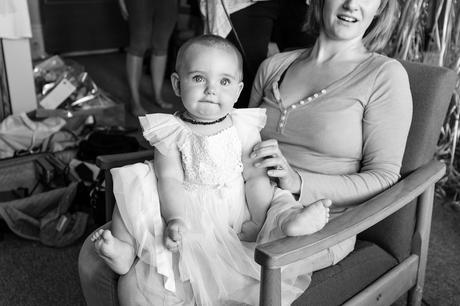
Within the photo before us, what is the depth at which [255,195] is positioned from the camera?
1.36m

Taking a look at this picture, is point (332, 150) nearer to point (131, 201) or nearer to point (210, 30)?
point (131, 201)

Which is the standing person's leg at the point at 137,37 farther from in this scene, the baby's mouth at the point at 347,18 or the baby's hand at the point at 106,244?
the baby's hand at the point at 106,244

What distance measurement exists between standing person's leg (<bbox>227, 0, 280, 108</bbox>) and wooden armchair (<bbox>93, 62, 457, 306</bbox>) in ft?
2.19

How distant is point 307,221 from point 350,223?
4.6 inches

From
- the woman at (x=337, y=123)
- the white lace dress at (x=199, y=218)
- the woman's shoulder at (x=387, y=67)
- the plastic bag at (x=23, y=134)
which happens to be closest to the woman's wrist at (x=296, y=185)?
the woman at (x=337, y=123)

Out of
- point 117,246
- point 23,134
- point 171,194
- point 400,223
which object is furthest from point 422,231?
point 23,134

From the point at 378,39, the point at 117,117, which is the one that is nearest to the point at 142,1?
the point at 117,117

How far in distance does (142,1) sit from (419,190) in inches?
94.2

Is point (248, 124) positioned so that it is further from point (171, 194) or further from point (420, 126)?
point (420, 126)

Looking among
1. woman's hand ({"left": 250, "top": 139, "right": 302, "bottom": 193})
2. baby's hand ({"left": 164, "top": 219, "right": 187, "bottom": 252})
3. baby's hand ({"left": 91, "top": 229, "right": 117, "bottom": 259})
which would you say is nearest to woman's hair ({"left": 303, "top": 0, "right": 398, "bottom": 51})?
woman's hand ({"left": 250, "top": 139, "right": 302, "bottom": 193})

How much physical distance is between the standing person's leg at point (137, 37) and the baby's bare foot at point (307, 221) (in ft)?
8.11

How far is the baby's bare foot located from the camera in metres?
1.14

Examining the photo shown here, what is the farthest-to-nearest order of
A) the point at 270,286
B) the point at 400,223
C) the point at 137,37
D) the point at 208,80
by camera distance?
the point at 137,37 → the point at 400,223 → the point at 208,80 → the point at 270,286

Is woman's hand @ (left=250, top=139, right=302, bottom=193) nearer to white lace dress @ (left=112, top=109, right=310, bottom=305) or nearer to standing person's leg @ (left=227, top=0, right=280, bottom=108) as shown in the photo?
white lace dress @ (left=112, top=109, right=310, bottom=305)
